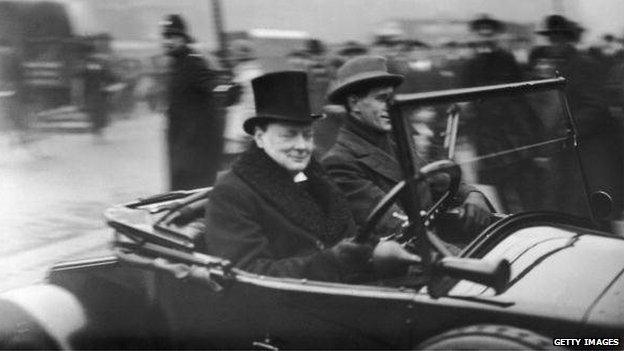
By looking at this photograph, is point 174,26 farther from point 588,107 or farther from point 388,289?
point 388,289

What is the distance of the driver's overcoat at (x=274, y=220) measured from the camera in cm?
281

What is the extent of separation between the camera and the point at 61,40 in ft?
44.7

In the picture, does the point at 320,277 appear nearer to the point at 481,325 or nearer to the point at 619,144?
the point at 481,325

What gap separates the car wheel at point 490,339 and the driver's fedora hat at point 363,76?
1.60 meters

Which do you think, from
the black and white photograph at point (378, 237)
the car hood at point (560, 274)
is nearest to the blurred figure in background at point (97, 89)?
the black and white photograph at point (378, 237)

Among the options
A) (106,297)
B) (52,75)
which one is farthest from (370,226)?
(52,75)

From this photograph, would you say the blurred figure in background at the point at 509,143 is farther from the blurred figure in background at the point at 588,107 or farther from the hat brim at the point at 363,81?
the blurred figure in background at the point at 588,107

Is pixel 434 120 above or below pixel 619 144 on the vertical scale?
above

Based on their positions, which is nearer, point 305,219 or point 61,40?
point 305,219

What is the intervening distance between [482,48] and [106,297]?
396 cm

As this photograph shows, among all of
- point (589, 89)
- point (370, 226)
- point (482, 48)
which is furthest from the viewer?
point (482, 48)

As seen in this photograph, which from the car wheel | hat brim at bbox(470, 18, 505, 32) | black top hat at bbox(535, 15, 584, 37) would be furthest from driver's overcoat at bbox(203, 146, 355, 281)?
hat brim at bbox(470, 18, 505, 32)

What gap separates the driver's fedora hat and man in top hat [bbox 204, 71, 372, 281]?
617mm

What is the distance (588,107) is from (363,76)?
7.88 ft
